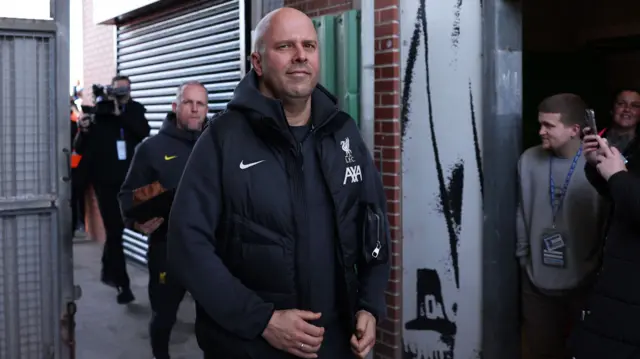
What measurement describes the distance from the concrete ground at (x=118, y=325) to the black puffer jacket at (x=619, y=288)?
11.4 feet

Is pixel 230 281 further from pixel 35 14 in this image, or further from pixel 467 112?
pixel 467 112

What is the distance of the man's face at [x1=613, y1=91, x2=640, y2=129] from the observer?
17.1 ft

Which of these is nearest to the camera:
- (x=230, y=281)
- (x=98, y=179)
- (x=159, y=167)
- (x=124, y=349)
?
(x=230, y=281)

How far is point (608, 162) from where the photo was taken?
11.0ft

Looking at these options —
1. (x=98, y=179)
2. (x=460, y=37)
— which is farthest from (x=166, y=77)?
(x=460, y=37)

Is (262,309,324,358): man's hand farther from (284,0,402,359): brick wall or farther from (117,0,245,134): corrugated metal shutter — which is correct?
(117,0,245,134): corrugated metal shutter

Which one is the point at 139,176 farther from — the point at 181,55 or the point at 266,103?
the point at 181,55

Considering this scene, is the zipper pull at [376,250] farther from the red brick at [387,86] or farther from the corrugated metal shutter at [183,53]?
the corrugated metal shutter at [183,53]

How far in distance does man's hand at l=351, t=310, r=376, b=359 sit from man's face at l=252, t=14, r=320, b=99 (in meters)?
0.86

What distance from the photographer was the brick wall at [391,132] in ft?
16.3

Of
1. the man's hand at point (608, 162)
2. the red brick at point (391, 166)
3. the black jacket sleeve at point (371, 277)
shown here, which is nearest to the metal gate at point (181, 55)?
the red brick at point (391, 166)

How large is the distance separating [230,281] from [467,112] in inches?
102

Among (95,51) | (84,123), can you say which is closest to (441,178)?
(84,123)

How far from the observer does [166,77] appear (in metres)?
9.23
